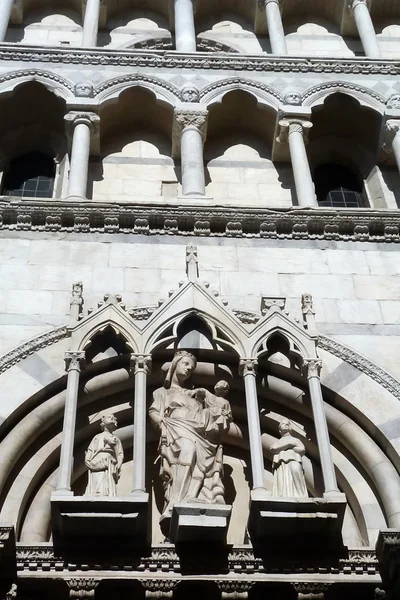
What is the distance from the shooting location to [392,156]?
13648 millimetres

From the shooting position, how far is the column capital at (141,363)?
905 cm

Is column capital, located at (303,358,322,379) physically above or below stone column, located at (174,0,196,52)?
below

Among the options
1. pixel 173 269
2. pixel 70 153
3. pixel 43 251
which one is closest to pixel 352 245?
pixel 173 269

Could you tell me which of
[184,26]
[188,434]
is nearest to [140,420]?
[188,434]

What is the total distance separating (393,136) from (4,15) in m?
7.07

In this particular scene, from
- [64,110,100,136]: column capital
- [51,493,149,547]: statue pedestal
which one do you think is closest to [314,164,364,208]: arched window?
[64,110,100,136]: column capital

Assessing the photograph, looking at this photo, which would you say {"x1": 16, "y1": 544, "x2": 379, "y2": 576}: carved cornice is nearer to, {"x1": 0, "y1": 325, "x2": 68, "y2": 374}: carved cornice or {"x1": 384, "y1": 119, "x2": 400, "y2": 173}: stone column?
{"x1": 0, "y1": 325, "x2": 68, "y2": 374}: carved cornice

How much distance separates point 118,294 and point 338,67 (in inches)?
253

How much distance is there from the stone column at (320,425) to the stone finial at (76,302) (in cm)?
238

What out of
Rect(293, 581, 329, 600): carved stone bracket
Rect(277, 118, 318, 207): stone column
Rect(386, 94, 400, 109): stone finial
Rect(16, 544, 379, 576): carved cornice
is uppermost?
Rect(386, 94, 400, 109): stone finial

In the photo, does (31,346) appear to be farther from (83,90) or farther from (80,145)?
(83,90)

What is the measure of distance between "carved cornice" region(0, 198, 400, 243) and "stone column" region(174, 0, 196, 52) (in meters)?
5.07

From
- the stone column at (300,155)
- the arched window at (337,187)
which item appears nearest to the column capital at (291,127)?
the stone column at (300,155)

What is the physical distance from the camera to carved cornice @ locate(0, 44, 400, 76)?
14.3m
